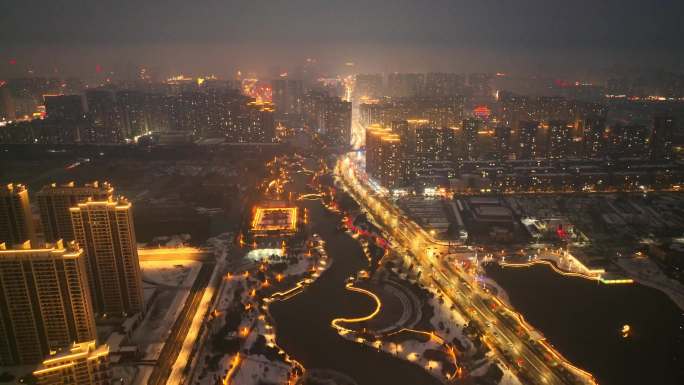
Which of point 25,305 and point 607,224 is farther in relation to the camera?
point 607,224

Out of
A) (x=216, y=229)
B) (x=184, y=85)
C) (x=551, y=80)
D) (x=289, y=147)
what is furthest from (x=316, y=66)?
(x=216, y=229)

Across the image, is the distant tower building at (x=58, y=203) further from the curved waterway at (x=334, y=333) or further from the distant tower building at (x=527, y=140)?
the distant tower building at (x=527, y=140)

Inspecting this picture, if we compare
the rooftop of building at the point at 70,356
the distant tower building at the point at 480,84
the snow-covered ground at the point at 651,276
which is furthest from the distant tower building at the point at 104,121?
the distant tower building at the point at 480,84

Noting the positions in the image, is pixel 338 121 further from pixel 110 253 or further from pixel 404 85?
pixel 110 253

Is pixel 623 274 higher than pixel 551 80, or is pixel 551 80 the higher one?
pixel 551 80

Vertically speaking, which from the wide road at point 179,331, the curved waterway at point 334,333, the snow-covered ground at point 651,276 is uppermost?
the wide road at point 179,331

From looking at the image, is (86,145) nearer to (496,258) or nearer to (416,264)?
(416,264)

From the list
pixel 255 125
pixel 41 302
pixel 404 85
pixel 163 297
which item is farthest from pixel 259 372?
pixel 404 85
